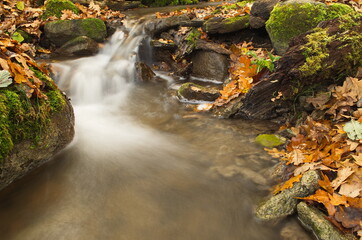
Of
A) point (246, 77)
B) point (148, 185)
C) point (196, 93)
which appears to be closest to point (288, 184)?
point (148, 185)

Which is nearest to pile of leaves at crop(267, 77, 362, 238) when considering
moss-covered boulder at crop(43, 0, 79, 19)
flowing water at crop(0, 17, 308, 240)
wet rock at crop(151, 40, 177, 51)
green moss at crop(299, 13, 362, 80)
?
green moss at crop(299, 13, 362, 80)

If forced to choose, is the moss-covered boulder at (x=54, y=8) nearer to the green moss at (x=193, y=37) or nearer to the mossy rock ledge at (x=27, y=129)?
the green moss at (x=193, y=37)

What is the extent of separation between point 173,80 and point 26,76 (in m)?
4.58

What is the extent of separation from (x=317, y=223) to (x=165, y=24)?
7538mm

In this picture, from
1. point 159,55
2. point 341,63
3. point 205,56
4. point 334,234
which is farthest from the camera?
point 159,55

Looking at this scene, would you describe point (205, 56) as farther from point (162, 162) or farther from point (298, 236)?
point (298, 236)

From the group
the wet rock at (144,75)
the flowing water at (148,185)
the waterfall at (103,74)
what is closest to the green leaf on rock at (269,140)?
the flowing water at (148,185)

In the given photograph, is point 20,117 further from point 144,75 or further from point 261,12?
point 261,12

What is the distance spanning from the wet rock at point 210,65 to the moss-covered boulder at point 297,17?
5.06 feet

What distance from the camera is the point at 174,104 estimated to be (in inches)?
230

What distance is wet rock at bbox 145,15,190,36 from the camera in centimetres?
818

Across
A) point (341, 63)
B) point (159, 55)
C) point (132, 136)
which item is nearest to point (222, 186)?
point (132, 136)

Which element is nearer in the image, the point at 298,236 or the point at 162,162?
the point at 298,236

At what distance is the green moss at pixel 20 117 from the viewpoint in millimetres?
2748
